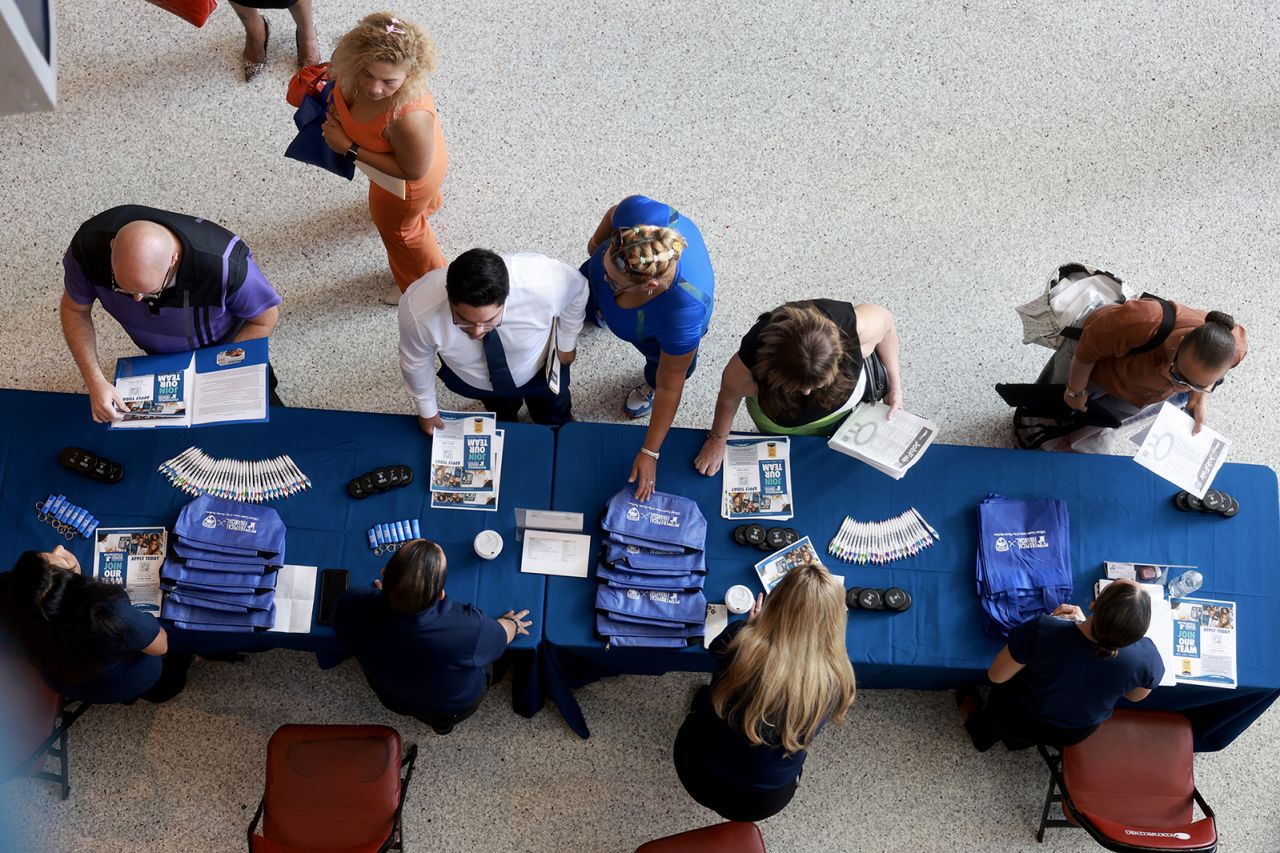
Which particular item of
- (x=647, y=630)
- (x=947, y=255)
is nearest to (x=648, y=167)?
(x=947, y=255)

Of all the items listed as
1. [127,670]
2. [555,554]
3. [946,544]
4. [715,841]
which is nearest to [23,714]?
[127,670]

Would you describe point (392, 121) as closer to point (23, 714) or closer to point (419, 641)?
point (419, 641)

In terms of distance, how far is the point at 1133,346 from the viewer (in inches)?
134

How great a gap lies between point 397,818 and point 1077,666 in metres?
2.30

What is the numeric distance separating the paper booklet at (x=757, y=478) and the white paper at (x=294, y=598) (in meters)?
1.45

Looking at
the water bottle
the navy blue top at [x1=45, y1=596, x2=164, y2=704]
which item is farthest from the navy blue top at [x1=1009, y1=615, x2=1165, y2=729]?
the navy blue top at [x1=45, y1=596, x2=164, y2=704]

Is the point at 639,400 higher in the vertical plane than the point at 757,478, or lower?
lower

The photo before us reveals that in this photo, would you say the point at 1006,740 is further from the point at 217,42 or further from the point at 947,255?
the point at 217,42

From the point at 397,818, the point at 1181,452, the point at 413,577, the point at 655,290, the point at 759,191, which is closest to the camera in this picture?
the point at 413,577

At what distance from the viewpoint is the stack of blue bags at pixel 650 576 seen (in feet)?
10.3

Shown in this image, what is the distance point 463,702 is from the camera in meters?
3.18

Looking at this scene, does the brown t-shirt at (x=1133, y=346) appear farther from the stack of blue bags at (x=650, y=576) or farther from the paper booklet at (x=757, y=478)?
the stack of blue bags at (x=650, y=576)

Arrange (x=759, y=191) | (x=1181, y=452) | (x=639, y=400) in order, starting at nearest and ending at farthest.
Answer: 1. (x=1181, y=452)
2. (x=639, y=400)
3. (x=759, y=191)

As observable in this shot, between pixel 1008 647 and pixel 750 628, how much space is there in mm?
962
